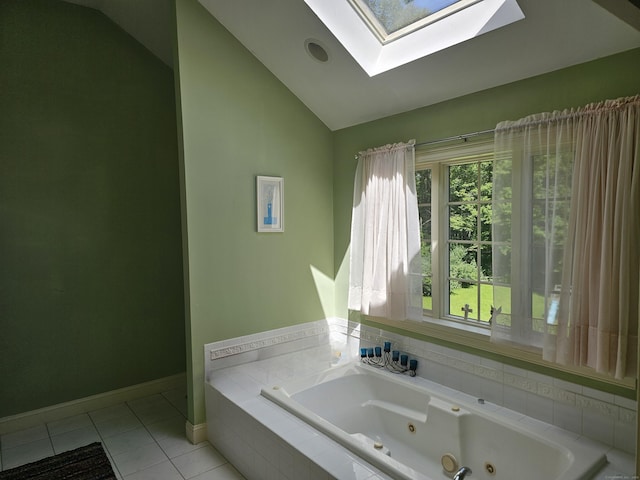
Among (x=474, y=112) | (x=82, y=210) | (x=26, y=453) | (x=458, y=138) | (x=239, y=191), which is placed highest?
(x=474, y=112)

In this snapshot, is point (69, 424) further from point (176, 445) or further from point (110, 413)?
point (176, 445)

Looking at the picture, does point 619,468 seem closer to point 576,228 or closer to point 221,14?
point 576,228

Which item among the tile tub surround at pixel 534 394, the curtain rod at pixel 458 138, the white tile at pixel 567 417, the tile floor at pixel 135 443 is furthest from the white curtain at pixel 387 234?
the tile floor at pixel 135 443

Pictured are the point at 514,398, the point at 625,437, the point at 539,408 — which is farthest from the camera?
the point at 514,398

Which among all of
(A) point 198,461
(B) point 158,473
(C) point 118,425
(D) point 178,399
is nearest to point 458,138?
(A) point 198,461

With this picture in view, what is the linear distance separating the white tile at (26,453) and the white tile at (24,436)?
0.14ft

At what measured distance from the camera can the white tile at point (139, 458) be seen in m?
2.52

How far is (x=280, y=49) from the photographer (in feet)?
9.32

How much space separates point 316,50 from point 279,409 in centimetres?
223

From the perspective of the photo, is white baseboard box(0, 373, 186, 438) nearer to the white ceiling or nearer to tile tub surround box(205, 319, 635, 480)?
tile tub surround box(205, 319, 635, 480)

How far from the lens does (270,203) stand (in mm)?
3133

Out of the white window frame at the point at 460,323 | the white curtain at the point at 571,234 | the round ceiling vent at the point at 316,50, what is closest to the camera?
the white curtain at the point at 571,234

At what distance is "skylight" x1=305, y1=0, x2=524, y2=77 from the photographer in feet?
6.75

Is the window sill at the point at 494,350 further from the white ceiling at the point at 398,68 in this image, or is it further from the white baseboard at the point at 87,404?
the white baseboard at the point at 87,404
